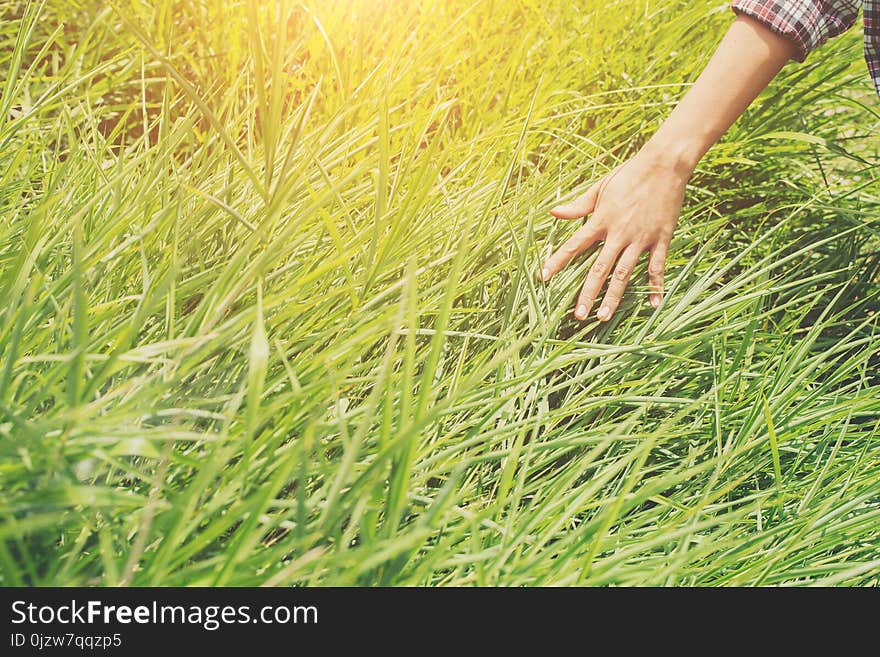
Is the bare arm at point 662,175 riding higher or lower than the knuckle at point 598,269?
higher

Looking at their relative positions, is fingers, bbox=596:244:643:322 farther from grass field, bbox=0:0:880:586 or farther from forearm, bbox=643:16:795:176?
forearm, bbox=643:16:795:176

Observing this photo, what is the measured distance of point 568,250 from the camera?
880mm

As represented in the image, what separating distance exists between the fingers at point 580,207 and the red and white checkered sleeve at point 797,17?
0.31 meters

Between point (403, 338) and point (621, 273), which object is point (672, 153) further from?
point (403, 338)

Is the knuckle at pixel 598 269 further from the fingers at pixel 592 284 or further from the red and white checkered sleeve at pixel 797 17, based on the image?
the red and white checkered sleeve at pixel 797 17

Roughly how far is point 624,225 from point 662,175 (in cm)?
10

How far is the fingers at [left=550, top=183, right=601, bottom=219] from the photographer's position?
2.99ft

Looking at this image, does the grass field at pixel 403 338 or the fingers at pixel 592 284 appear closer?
the grass field at pixel 403 338

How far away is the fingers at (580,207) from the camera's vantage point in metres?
0.91

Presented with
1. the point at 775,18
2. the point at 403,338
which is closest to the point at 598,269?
the point at 403,338

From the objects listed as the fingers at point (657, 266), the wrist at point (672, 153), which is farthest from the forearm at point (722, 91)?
the fingers at point (657, 266)

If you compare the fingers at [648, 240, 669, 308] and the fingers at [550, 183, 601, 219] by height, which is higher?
the fingers at [550, 183, 601, 219]

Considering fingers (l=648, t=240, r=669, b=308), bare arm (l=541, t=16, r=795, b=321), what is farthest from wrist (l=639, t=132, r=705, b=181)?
fingers (l=648, t=240, r=669, b=308)
